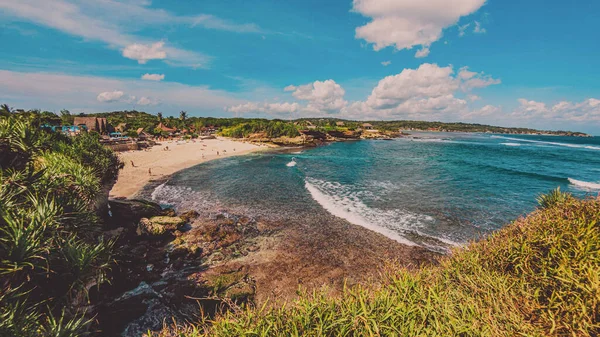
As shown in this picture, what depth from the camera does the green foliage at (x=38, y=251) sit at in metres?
5.16

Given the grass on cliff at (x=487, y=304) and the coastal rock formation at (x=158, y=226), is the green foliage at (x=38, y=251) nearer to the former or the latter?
the grass on cliff at (x=487, y=304)

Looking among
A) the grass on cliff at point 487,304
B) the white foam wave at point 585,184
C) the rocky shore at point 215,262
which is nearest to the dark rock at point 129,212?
the rocky shore at point 215,262

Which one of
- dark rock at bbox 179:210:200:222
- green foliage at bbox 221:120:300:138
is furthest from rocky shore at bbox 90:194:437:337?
green foliage at bbox 221:120:300:138

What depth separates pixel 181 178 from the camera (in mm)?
34469

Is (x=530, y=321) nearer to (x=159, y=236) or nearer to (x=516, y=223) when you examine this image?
(x=516, y=223)

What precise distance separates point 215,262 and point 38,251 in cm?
819

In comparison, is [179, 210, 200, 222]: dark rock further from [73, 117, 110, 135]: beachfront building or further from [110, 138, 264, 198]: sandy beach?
[73, 117, 110, 135]: beachfront building

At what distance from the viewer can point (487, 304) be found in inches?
199

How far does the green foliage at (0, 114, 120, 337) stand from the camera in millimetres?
5160

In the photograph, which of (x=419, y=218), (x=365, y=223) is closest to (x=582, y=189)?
(x=419, y=218)

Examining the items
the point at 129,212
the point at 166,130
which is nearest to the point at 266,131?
the point at 166,130

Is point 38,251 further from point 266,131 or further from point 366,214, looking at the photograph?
point 266,131

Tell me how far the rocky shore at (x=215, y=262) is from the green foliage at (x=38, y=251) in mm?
1915

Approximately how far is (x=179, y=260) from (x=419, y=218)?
18093mm
